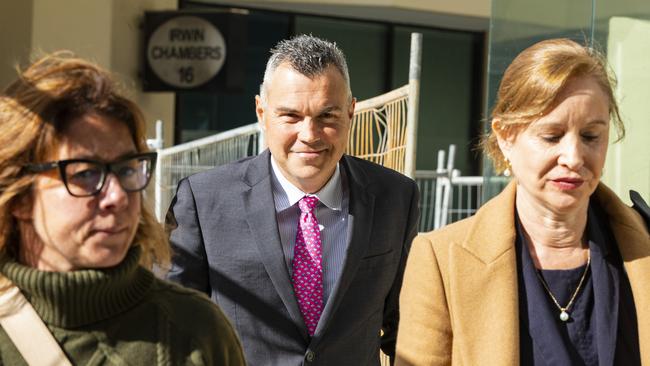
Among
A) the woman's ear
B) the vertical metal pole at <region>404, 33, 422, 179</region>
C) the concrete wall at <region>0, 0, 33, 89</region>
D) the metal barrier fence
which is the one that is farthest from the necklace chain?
the concrete wall at <region>0, 0, 33, 89</region>

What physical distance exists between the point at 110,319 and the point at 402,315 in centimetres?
106

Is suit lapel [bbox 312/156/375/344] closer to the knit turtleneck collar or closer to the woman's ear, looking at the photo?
the knit turtleneck collar

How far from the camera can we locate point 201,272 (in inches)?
160

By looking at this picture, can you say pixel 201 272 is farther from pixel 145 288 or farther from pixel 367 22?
pixel 367 22

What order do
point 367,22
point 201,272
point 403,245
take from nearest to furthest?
point 201,272, point 403,245, point 367,22

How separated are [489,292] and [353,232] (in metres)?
0.95

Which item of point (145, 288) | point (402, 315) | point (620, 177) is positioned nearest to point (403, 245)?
point (402, 315)

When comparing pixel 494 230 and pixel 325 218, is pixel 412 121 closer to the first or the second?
pixel 325 218

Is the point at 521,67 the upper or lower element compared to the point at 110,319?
upper

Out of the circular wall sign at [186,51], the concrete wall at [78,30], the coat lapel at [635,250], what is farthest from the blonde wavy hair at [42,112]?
the circular wall sign at [186,51]

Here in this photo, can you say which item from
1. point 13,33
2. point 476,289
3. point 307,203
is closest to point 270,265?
point 307,203

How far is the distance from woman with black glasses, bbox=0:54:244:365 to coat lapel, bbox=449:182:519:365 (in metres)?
0.91

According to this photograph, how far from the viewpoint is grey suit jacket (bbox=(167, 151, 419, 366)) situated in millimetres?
4035

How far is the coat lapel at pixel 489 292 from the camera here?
3.23 meters
